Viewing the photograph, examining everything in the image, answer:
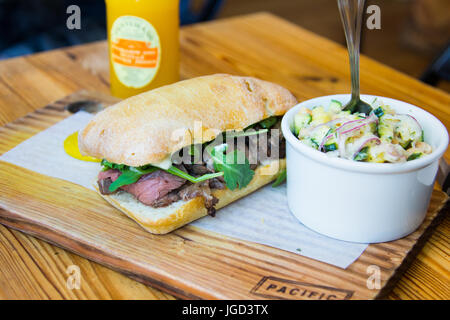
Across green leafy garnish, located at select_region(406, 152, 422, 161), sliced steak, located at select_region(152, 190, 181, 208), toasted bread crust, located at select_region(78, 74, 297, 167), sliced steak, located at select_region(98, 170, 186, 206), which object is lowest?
sliced steak, located at select_region(152, 190, 181, 208)

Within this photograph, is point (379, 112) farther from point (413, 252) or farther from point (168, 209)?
point (168, 209)

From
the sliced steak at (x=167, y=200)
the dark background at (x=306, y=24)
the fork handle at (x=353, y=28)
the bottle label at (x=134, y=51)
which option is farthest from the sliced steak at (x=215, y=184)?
the dark background at (x=306, y=24)

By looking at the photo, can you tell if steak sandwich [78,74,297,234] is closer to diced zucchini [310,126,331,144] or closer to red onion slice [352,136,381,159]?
diced zucchini [310,126,331,144]

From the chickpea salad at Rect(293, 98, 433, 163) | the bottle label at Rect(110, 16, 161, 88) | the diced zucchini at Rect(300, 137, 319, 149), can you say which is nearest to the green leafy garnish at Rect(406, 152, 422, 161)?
the chickpea salad at Rect(293, 98, 433, 163)

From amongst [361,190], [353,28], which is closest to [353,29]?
[353,28]

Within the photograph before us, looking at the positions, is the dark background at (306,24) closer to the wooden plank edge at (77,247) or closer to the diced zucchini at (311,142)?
the diced zucchini at (311,142)

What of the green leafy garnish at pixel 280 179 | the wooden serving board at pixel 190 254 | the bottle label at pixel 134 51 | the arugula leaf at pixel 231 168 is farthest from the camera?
the bottle label at pixel 134 51
